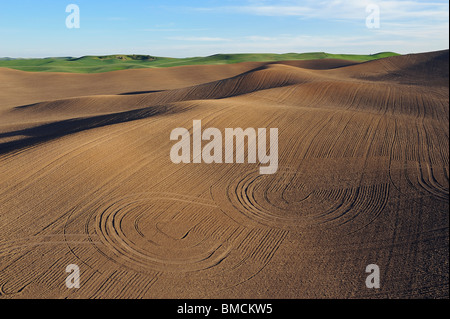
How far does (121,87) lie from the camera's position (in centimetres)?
5581

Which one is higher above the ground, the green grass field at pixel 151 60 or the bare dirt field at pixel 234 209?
the green grass field at pixel 151 60

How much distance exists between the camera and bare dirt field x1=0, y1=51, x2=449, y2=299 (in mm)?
9648

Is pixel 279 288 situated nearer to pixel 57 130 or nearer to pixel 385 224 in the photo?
pixel 385 224

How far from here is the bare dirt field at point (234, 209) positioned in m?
9.65

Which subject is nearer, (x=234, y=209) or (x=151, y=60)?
(x=234, y=209)

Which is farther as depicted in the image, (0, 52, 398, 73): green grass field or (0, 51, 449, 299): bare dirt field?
(0, 52, 398, 73): green grass field

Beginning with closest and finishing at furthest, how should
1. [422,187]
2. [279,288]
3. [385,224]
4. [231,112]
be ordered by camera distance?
[279,288] → [385,224] → [422,187] → [231,112]

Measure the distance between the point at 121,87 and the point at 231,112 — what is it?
126ft

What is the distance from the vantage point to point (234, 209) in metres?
13.2

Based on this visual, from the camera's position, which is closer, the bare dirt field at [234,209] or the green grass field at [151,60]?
the bare dirt field at [234,209]

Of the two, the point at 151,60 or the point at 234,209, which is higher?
the point at 151,60

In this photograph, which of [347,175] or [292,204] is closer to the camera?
[292,204]

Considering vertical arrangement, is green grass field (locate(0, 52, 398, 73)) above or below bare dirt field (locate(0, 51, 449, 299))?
above
